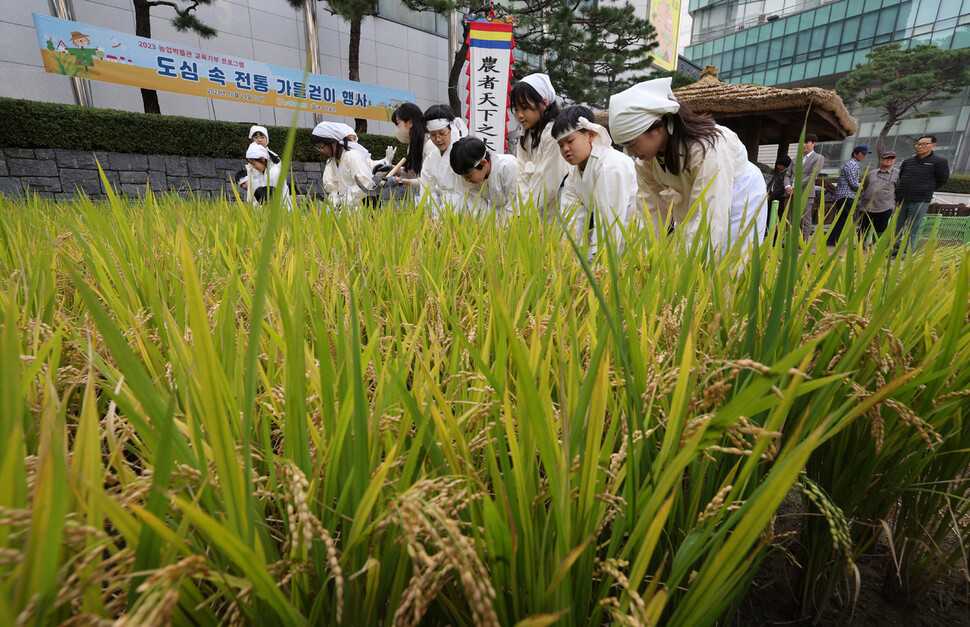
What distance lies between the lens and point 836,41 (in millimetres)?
21656

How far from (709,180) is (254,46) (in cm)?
983

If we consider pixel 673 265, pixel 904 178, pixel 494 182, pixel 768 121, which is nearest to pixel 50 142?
pixel 494 182

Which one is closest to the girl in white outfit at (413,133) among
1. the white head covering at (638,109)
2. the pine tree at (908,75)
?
the white head covering at (638,109)

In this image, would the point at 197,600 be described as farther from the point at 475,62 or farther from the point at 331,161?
the point at 475,62

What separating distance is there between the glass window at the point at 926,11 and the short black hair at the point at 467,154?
2804 centimetres

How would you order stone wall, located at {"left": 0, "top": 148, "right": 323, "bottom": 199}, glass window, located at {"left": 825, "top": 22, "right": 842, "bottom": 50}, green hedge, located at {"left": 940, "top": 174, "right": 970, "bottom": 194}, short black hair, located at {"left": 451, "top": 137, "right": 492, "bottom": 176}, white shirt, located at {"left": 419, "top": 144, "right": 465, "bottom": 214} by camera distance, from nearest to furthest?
short black hair, located at {"left": 451, "top": 137, "right": 492, "bottom": 176} < white shirt, located at {"left": 419, "top": 144, "right": 465, "bottom": 214} < stone wall, located at {"left": 0, "top": 148, "right": 323, "bottom": 199} < green hedge, located at {"left": 940, "top": 174, "right": 970, "bottom": 194} < glass window, located at {"left": 825, "top": 22, "right": 842, "bottom": 50}

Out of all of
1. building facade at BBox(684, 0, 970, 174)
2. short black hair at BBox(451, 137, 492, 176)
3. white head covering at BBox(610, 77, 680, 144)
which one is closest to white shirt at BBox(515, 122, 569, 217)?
short black hair at BBox(451, 137, 492, 176)

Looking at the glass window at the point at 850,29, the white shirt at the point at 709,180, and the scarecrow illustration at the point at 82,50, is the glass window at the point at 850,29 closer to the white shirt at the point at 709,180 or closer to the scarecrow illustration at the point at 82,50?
the white shirt at the point at 709,180

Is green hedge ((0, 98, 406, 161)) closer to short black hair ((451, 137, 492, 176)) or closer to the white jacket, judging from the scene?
short black hair ((451, 137, 492, 176))

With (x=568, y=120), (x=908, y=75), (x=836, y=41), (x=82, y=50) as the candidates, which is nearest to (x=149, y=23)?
(x=82, y=50)

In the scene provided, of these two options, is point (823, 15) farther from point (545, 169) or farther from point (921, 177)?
point (545, 169)

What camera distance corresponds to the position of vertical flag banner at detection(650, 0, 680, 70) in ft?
51.8

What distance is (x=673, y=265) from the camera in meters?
0.83

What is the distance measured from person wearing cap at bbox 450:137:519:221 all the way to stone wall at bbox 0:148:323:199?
334 centimetres
